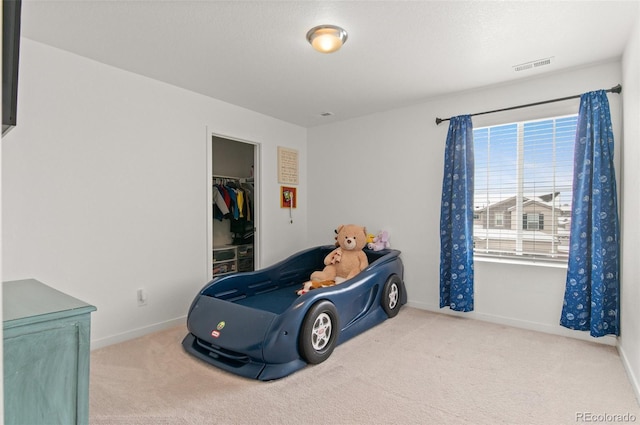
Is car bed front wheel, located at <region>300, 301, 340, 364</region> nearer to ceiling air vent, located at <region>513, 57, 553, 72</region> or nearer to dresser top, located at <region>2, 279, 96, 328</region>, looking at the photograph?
dresser top, located at <region>2, 279, 96, 328</region>

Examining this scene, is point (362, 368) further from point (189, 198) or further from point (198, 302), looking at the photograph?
point (189, 198)

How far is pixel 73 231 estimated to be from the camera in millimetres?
2727

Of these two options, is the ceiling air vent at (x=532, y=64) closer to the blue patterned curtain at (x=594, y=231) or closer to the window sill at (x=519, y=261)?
the blue patterned curtain at (x=594, y=231)

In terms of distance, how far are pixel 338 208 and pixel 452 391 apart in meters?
2.75

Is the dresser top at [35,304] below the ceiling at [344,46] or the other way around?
below

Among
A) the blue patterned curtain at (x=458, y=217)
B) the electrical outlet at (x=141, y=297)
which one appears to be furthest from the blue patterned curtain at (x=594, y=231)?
the electrical outlet at (x=141, y=297)

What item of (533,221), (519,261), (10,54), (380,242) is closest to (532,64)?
(533,221)

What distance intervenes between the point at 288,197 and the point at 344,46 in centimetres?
237

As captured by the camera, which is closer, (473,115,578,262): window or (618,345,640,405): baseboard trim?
(618,345,640,405): baseboard trim

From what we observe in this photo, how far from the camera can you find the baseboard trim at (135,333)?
284 centimetres

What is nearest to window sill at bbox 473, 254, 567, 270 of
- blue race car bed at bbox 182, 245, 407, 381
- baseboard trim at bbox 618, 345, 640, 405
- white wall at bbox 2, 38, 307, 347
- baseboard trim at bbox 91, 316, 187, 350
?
baseboard trim at bbox 618, 345, 640, 405

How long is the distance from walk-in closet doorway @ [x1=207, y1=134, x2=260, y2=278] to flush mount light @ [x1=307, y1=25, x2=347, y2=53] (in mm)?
2019

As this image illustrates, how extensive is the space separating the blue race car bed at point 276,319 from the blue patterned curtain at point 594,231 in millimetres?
1539

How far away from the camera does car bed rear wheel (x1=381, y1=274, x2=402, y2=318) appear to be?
3490 mm
